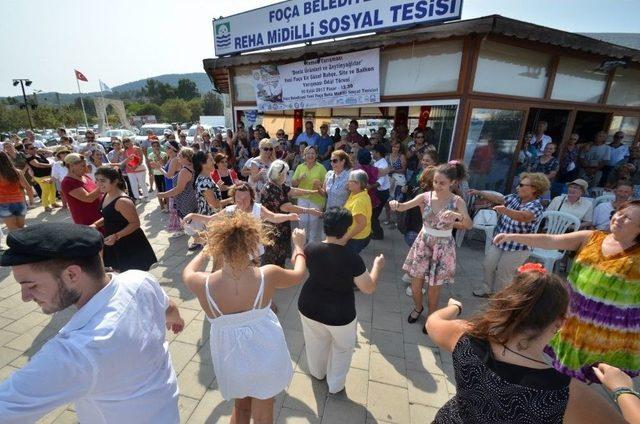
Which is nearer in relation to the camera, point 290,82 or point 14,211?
point 14,211

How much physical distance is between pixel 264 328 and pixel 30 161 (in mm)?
9349

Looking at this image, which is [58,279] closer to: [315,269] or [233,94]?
[315,269]

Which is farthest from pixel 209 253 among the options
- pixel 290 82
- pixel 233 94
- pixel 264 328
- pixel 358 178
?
pixel 233 94

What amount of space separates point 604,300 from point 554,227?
285cm

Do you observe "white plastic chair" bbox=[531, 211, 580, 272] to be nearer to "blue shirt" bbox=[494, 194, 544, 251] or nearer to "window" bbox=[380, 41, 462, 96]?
"blue shirt" bbox=[494, 194, 544, 251]

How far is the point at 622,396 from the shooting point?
4.10 ft

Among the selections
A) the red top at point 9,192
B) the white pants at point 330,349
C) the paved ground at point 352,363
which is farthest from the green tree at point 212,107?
the white pants at point 330,349

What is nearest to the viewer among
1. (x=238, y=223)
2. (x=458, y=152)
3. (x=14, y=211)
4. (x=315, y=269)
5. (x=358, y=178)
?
(x=238, y=223)

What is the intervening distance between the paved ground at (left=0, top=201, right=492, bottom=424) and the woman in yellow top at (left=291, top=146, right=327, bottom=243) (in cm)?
106

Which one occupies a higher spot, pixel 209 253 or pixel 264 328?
pixel 209 253

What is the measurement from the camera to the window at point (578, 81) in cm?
632

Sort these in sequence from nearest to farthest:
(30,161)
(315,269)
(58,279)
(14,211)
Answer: (58,279) < (315,269) < (14,211) < (30,161)

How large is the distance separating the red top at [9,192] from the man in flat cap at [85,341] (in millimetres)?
5024

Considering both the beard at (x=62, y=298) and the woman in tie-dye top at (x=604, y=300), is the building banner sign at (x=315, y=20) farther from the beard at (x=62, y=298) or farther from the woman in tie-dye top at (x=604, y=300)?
the beard at (x=62, y=298)
